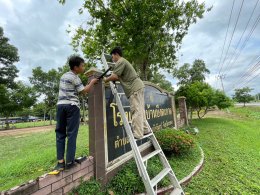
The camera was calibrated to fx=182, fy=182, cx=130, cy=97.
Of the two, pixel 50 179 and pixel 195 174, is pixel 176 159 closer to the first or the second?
pixel 195 174

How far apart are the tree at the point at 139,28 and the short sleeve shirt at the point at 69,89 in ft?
20.3

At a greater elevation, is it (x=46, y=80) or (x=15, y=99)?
(x=46, y=80)

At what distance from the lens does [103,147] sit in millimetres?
3387

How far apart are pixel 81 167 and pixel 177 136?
3284mm

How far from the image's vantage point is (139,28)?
859 cm

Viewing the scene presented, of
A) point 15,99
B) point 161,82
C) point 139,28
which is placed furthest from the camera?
point 161,82

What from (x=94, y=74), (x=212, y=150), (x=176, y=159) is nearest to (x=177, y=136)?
(x=176, y=159)

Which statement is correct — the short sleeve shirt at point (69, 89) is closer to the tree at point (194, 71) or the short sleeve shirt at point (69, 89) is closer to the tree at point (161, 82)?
the tree at point (161, 82)

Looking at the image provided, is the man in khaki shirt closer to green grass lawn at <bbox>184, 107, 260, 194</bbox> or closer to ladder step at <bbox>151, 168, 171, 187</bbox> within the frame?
ladder step at <bbox>151, 168, 171, 187</bbox>

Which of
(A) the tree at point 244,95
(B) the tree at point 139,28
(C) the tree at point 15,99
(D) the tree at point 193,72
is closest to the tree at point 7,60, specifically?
(C) the tree at point 15,99

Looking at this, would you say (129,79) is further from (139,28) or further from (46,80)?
(46,80)

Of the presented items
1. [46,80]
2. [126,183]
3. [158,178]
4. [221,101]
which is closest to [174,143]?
[126,183]

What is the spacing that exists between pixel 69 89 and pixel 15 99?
24655 millimetres

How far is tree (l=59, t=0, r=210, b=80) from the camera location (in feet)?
27.6
